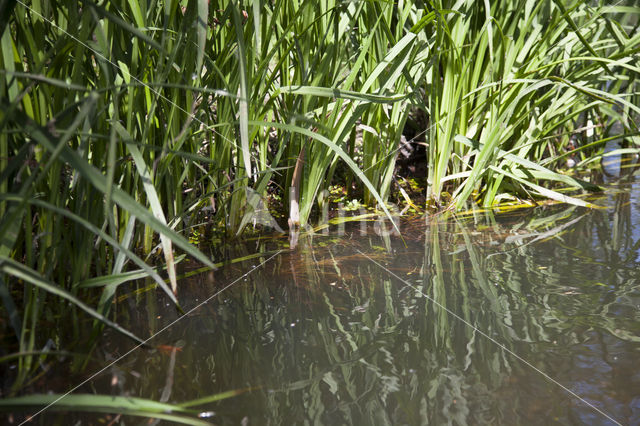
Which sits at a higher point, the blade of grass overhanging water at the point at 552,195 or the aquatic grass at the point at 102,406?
the blade of grass overhanging water at the point at 552,195

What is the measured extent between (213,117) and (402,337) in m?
0.97

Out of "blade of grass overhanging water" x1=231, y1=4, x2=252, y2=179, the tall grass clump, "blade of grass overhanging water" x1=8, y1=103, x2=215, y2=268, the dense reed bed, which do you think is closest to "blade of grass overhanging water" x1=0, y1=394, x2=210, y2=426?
the dense reed bed

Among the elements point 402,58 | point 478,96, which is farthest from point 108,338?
point 478,96

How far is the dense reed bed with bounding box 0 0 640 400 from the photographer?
0.83m

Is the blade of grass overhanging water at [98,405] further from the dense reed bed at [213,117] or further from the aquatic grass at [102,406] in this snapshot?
the dense reed bed at [213,117]

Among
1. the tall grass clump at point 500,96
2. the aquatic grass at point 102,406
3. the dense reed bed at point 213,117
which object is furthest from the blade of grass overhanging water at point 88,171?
the tall grass clump at point 500,96

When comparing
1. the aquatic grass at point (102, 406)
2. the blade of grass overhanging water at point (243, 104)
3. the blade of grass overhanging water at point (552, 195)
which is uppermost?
the blade of grass overhanging water at point (243, 104)

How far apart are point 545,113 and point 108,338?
175 cm

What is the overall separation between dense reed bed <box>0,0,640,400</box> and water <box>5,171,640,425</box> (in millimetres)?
160

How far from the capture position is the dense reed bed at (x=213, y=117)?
2.71ft

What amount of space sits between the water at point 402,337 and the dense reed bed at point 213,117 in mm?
160

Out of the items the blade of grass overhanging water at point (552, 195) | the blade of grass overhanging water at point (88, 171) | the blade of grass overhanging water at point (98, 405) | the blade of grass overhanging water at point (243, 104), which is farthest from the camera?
the blade of grass overhanging water at point (552, 195)

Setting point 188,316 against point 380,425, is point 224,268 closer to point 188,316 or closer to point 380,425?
point 188,316

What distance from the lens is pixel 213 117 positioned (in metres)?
1.67
